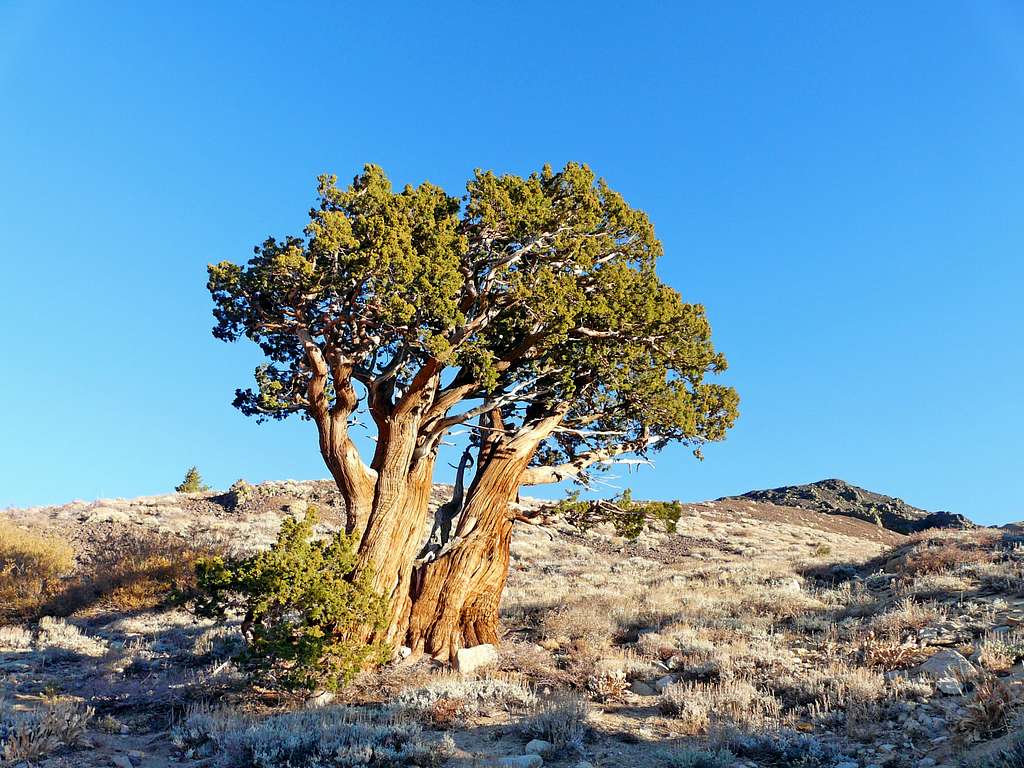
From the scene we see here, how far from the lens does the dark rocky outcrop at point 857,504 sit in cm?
6162

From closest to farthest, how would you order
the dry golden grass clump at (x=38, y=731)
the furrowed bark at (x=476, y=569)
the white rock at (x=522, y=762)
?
the white rock at (x=522, y=762)
the dry golden grass clump at (x=38, y=731)
the furrowed bark at (x=476, y=569)

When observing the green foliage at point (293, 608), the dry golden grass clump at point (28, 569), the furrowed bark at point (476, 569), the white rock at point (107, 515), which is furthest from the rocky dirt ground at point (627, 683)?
the white rock at point (107, 515)

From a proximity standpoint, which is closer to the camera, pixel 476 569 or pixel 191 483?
pixel 476 569

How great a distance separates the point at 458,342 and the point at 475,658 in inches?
232

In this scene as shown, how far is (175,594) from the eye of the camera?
36.3 ft

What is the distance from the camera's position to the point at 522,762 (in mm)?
8297

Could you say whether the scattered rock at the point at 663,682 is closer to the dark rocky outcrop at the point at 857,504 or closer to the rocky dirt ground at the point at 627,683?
the rocky dirt ground at the point at 627,683

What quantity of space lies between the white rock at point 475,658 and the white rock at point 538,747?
13.1 ft

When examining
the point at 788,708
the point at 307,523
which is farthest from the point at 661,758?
the point at 307,523

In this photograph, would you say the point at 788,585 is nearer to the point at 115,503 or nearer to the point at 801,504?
the point at 115,503

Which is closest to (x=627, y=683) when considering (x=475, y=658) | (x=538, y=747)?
(x=475, y=658)

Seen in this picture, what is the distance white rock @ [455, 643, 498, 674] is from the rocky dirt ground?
12.5 inches

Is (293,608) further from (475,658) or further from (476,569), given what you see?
(476,569)

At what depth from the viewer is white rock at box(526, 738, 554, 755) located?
28.8ft
